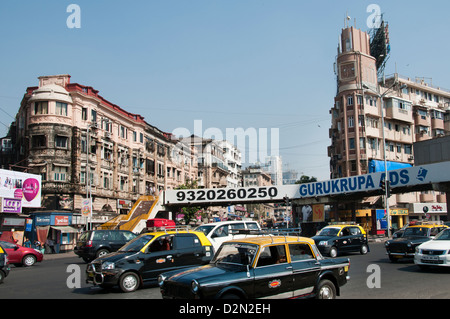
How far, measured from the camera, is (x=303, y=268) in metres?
8.79

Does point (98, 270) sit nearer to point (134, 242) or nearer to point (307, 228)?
point (134, 242)

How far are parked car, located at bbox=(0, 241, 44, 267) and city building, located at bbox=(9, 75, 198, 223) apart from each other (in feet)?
56.0

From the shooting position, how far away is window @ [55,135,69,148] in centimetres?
4344

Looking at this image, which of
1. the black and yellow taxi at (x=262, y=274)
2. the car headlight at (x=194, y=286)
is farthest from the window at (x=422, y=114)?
the car headlight at (x=194, y=286)

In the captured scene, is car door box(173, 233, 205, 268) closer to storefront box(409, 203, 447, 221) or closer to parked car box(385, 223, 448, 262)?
parked car box(385, 223, 448, 262)

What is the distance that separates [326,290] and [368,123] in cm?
5467

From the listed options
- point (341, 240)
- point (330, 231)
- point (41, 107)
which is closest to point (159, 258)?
point (341, 240)

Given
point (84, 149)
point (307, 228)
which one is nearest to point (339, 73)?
point (307, 228)

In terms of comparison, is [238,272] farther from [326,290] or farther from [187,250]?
[187,250]

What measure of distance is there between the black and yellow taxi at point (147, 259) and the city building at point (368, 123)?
4639cm

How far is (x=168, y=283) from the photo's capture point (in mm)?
8289

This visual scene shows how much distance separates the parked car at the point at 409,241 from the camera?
56.8 feet

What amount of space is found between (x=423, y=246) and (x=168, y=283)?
10295 millimetres

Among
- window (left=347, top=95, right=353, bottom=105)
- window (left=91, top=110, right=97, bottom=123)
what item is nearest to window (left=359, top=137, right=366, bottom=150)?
window (left=347, top=95, right=353, bottom=105)
